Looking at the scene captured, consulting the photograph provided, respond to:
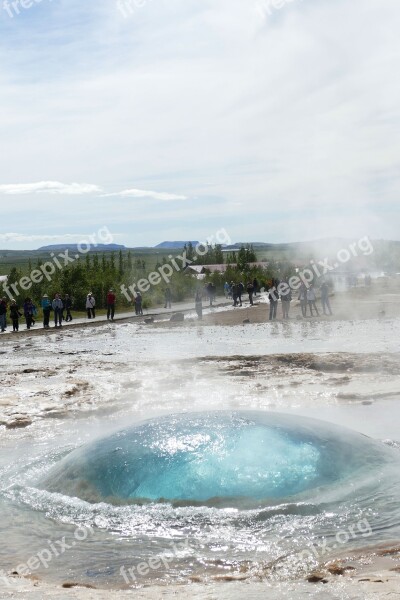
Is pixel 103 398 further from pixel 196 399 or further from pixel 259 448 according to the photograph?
pixel 259 448

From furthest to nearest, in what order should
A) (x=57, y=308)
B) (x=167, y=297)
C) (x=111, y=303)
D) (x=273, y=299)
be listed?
(x=167, y=297), (x=111, y=303), (x=273, y=299), (x=57, y=308)

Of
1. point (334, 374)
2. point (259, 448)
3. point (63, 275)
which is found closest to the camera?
point (259, 448)

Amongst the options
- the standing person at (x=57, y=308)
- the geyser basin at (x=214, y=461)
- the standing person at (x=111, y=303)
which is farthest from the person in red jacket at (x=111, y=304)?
the geyser basin at (x=214, y=461)

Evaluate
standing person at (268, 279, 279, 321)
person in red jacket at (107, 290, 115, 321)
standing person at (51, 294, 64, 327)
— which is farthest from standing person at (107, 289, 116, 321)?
standing person at (268, 279, 279, 321)

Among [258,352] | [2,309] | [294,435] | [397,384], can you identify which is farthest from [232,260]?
[294,435]

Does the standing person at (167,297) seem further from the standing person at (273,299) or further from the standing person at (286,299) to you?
the standing person at (286,299)

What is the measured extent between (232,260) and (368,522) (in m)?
66.8

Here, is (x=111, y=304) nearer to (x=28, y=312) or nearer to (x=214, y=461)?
(x=28, y=312)

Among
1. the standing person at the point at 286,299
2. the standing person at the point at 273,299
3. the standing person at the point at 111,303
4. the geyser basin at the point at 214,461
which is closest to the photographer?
the geyser basin at the point at 214,461

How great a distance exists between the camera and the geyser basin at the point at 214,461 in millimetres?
6043

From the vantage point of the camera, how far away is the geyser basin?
6.04 meters

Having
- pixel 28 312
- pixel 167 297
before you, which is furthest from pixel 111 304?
pixel 167 297

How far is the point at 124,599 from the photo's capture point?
169 inches

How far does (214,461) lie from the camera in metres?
6.11
